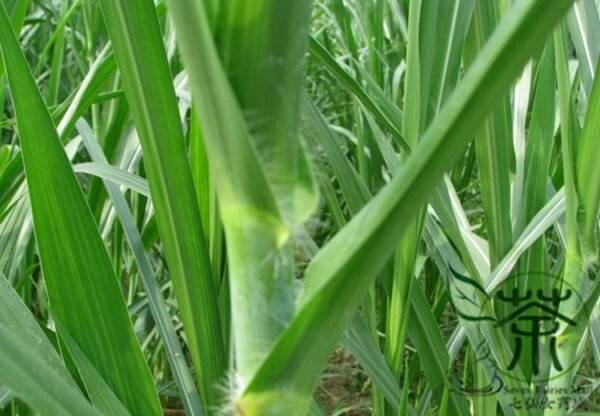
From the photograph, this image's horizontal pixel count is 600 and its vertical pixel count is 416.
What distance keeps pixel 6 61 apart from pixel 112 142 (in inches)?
19.1

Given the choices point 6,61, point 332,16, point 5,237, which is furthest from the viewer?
point 332,16

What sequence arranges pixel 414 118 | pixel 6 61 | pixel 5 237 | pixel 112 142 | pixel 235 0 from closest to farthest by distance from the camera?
pixel 235 0, pixel 6 61, pixel 414 118, pixel 5 237, pixel 112 142

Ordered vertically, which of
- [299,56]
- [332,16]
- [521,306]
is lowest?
[521,306]

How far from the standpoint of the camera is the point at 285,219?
240mm

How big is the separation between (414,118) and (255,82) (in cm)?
39

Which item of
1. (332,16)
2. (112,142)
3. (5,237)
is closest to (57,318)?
(5,237)

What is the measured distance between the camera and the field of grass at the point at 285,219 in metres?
0.23

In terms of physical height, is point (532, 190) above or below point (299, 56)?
below

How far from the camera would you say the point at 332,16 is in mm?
1330

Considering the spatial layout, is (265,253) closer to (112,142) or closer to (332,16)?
(112,142)

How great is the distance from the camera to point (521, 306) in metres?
0.63

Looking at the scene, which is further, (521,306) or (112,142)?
(112,142)

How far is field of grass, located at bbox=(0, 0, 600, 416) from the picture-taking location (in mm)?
228

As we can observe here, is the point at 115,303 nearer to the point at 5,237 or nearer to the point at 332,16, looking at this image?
the point at 5,237
